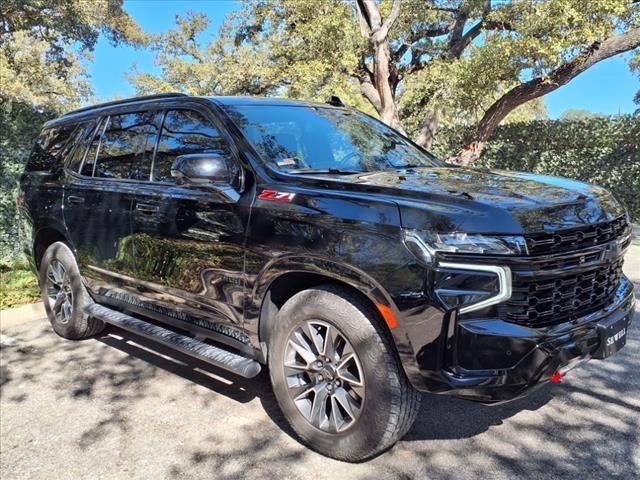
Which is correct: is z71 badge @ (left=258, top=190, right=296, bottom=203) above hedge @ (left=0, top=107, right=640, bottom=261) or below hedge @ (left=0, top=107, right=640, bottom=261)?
below

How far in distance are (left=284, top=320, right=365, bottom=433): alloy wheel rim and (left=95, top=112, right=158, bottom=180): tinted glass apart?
1769 mm

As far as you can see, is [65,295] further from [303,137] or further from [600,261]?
[600,261]

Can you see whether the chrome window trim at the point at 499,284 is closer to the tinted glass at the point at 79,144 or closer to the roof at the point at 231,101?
the roof at the point at 231,101

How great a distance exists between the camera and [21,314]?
19.1 ft

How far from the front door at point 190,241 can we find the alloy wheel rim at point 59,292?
1.28 metres

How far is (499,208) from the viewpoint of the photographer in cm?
241

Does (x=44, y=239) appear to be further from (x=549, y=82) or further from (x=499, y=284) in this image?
(x=549, y=82)

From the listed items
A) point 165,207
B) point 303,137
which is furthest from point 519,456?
point 165,207

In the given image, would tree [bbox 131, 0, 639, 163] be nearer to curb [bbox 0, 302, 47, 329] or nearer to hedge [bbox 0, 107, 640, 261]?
hedge [bbox 0, 107, 640, 261]

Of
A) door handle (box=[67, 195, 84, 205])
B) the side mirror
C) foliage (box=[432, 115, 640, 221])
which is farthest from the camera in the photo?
foliage (box=[432, 115, 640, 221])

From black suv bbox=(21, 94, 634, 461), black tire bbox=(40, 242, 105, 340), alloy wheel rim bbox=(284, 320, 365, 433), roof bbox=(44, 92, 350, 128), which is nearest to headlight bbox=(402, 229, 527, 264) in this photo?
black suv bbox=(21, 94, 634, 461)

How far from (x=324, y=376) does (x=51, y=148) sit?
3674mm

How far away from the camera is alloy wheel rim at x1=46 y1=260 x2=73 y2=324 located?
188 inches

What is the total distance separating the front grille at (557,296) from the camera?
7.79ft
